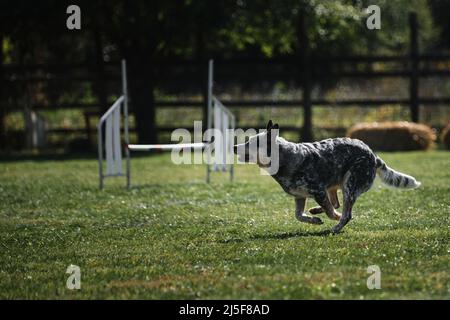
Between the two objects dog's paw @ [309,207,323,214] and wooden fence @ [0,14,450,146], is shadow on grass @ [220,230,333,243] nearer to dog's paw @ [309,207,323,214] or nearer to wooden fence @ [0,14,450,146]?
dog's paw @ [309,207,323,214]

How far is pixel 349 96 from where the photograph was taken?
89.6ft

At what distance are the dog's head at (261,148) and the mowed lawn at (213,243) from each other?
0.83m

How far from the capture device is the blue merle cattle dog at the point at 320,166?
28.4 ft

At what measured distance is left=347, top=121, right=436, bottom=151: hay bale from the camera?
21.2 meters

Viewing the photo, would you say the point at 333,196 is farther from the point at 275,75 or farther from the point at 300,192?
the point at 275,75

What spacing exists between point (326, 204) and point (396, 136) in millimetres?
12982

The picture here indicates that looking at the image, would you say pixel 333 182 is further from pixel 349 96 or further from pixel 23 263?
pixel 349 96

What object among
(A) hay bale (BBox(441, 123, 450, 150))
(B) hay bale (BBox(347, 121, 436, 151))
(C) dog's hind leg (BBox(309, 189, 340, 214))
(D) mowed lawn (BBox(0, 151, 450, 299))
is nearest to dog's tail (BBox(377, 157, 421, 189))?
(D) mowed lawn (BBox(0, 151, 450, 299))

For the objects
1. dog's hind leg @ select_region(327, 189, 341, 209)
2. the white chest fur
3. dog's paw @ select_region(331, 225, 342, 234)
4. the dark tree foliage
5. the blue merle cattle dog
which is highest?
the dark tree foliage

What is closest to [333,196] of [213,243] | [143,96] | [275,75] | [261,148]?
[261,148]

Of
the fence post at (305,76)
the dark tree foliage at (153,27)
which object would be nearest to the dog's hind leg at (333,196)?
the dark tree foliage at (153,27)

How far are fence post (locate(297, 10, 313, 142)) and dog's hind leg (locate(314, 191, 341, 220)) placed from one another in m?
14.5

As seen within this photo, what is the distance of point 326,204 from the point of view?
881 centimetres

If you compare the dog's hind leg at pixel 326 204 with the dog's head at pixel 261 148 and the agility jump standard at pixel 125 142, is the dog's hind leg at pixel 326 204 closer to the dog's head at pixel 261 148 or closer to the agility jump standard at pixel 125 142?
the dog's head at pixel 261 148
